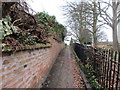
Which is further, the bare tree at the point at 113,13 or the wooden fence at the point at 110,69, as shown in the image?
the bare tree at the point at 113,13

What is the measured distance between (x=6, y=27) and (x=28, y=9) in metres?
1.63

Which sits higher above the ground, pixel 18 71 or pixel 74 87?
pixel 18 71

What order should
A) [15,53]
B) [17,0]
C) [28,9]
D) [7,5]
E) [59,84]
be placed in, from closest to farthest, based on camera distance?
[15,53], [7,5], [17,0], [28,9], [59,84]

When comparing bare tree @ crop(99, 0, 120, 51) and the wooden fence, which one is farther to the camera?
bare tree @ crop(99, 0, 120, 51)

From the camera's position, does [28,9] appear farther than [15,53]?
Yes

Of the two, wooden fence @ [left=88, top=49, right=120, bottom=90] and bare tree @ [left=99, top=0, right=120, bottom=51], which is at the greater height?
bare tree @ [left=99, top=0, right=120, bottom=51]

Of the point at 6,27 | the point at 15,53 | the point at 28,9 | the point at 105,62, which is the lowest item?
the point at 105,62

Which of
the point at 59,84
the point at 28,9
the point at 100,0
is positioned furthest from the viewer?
the point at 100,0

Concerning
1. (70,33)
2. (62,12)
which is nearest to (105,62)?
(62,12)

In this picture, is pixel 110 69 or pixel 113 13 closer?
Result: pixel 110 69

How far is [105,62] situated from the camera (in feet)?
10.5

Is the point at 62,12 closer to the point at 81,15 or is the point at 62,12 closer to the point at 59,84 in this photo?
the point at 81,15

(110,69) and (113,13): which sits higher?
(113,13)

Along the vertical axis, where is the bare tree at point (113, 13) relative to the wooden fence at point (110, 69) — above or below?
above
